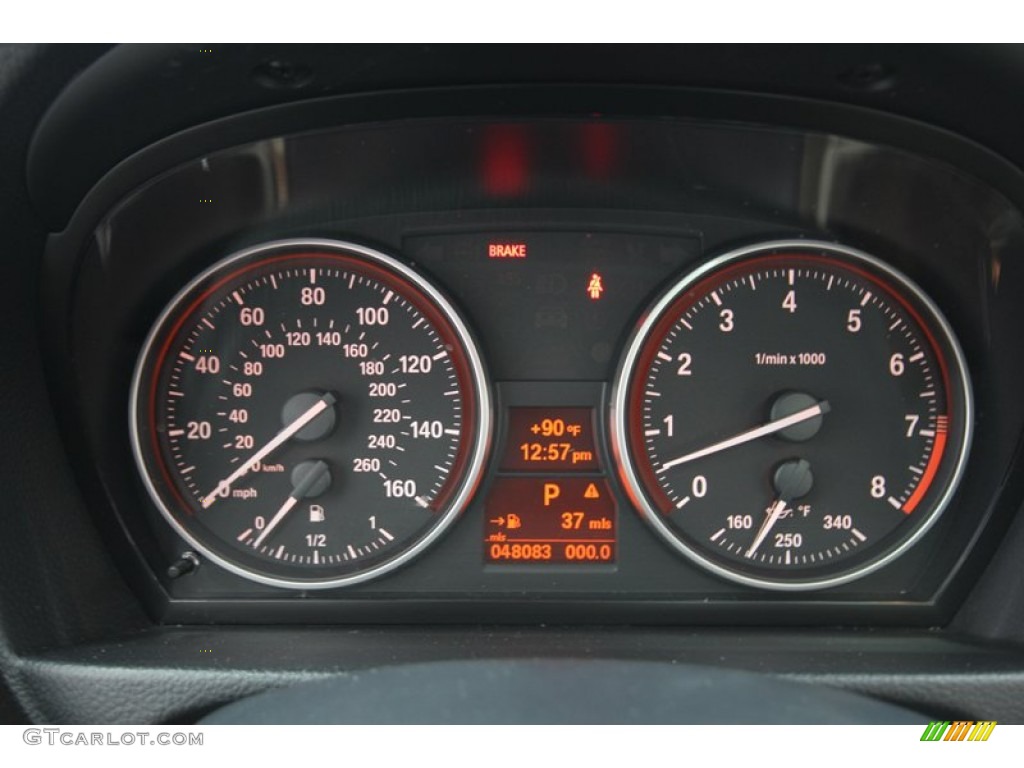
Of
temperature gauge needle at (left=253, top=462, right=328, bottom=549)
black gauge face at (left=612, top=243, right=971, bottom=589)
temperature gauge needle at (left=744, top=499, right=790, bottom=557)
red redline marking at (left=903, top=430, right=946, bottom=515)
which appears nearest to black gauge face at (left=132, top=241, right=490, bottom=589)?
temperature gauge needle at (left=253, top=462, right=328, bottom=549)

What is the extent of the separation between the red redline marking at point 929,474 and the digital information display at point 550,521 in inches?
29.9

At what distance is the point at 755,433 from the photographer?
301 centimetres

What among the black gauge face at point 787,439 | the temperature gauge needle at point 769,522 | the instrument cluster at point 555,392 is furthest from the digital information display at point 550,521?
the temperature gauge needle at point 769,522

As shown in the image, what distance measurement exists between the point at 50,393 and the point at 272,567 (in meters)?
0.70

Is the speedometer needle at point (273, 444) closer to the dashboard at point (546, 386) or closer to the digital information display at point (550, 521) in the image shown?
the dashboard at point (546, 386)

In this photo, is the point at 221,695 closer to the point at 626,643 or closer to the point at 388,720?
the point at 388,720

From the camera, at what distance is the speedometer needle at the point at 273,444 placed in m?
2.99

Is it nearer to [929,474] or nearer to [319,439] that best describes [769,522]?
[929,474]

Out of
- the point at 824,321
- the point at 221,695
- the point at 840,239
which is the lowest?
the point at 221,695

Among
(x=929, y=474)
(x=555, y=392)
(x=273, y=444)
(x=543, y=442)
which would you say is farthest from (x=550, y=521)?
(x=929, y=474)

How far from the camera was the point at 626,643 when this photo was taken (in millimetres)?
2812

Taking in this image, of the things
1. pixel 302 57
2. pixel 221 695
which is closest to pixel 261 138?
pixel 302 57

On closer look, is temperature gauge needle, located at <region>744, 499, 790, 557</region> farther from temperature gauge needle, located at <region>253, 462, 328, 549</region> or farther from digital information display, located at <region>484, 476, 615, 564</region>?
temperature gauge needle, located at <region>253, 462, 328, 549</region>

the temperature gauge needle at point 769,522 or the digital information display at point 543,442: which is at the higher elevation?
the digital information display at point 543,442
